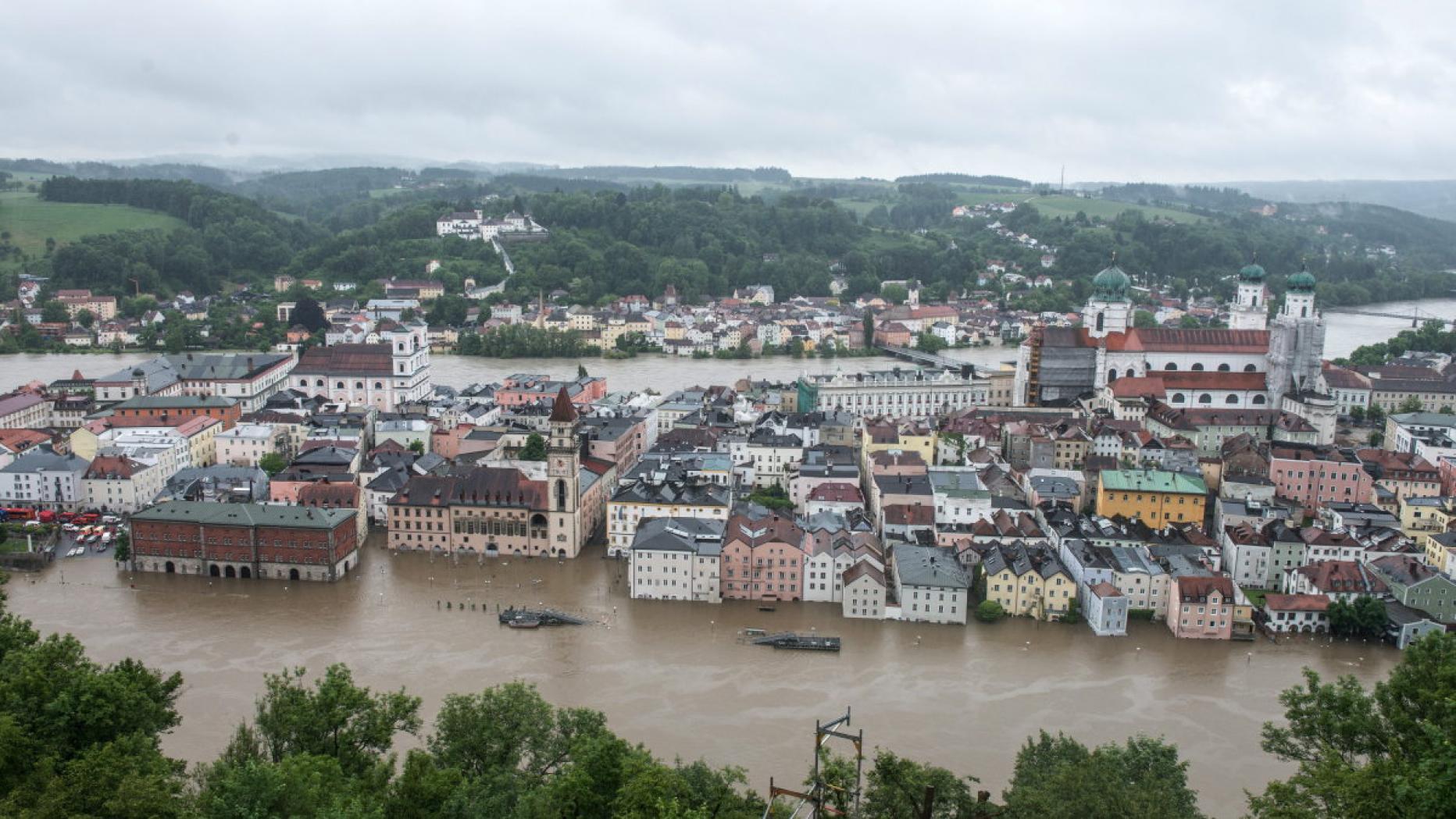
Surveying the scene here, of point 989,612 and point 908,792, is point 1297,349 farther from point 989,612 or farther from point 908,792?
point 908,792

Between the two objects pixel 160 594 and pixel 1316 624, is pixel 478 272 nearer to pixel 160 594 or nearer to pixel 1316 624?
pixel 160 594

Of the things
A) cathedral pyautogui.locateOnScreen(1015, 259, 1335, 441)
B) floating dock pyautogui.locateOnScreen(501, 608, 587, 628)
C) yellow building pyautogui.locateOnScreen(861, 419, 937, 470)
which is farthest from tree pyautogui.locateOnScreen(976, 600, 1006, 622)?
cathedral pyautogui.locateOnScreen(1015, 259, 1335, 441)

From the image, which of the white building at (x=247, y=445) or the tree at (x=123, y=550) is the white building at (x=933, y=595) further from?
the white building at (x=247, y=445)

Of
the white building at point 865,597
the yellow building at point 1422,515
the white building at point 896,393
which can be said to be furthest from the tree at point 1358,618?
the white building at point 896,393

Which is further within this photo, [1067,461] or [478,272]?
[478,272]

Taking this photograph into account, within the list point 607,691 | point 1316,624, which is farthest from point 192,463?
point 1316,624
